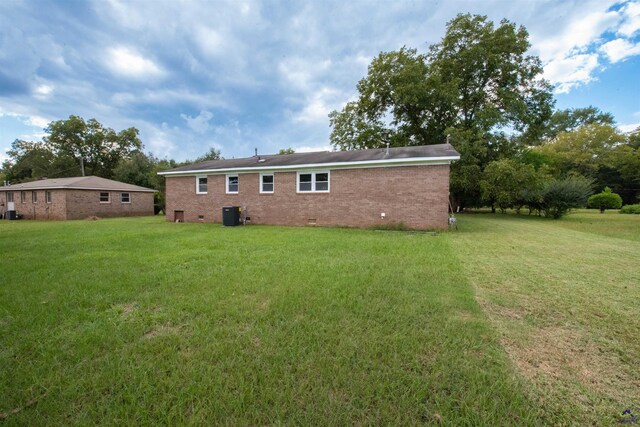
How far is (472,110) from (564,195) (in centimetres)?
1085

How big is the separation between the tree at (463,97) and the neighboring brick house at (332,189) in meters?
11.2

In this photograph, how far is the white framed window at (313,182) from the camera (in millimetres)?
12945

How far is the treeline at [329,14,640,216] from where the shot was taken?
784 inches

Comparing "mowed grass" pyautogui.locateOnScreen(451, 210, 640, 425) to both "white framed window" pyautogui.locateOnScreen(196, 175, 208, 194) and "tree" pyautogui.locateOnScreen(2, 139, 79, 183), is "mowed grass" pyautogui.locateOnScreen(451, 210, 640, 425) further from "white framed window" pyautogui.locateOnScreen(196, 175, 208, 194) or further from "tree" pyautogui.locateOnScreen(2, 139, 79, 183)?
"tree" pyautogui.locateOnScreen(2, 139, 79, 183)

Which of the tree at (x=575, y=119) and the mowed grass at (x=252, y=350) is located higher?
the tree at (x=575, y=119)

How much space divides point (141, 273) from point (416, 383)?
198 inches

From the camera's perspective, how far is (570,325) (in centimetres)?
305

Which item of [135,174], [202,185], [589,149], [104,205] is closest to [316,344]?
[202,185]

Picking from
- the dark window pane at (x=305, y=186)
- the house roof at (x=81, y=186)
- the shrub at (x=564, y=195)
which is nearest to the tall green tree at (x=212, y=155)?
the house roof at (x=81, y=186)

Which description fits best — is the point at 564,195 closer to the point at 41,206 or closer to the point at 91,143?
the point at 41,206

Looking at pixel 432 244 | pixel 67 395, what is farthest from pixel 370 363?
pixel 432 244

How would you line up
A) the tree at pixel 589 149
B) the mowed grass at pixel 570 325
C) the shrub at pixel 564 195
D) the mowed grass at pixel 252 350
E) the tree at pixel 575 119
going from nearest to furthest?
the mowed grass at pixel 252 350
the mowed grass at pixel 570 325
the shrub at pixel 564 195
the tree at pixel 589 149
the tree at pixel 575 119

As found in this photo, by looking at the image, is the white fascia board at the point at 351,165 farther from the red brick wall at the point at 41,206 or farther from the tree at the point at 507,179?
the red brick wall at the point at 41,206

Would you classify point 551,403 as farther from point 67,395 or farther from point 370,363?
point 67,395
